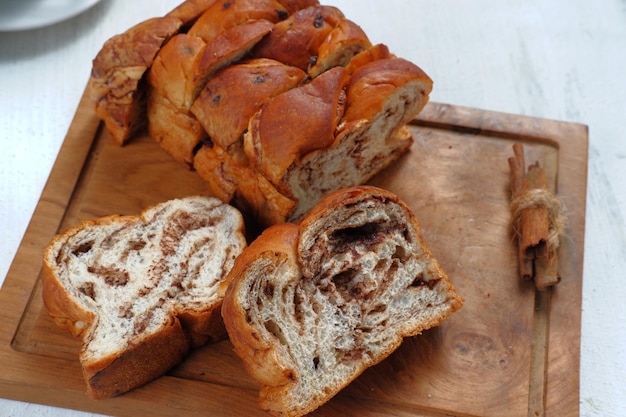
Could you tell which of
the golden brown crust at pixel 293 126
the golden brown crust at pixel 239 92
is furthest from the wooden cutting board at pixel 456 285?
the golden brown crust at pixel 293 126

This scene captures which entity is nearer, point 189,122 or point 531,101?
point 189,122

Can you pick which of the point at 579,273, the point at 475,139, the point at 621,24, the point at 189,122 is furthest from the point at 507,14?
the point at 189,122

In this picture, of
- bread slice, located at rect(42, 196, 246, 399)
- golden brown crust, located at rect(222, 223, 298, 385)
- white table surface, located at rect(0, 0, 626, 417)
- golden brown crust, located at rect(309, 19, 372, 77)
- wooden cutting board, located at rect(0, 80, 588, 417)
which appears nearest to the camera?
golden brown crust, located at rect(222, 223, 298, 385)

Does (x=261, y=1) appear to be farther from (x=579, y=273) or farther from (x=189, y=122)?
(x=579, y=273)

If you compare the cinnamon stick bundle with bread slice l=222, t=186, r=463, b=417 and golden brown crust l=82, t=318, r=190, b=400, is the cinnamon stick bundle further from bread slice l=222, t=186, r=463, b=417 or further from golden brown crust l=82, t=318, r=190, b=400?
golden brown crust l=82, t=318, r=190, b=400

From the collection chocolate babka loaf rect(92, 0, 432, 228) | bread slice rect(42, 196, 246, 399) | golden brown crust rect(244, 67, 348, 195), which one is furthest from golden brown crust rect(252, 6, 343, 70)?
bread slice rect(42, 196, 246, 399)

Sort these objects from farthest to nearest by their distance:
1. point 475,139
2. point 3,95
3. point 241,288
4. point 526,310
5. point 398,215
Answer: point 3,95 → point 475,139 → point 526,310 → point 398,215 → point 241,288
